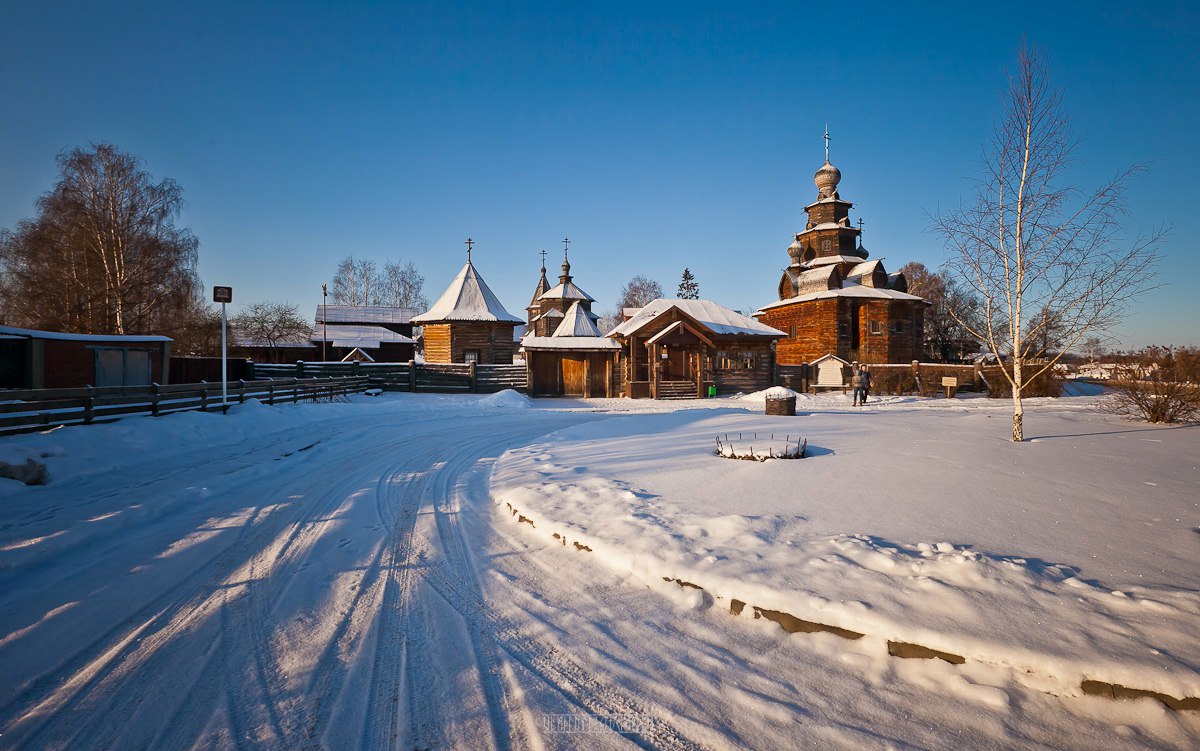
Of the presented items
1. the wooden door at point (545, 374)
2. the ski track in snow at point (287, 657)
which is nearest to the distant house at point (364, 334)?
the wooden door at point (545, 374)

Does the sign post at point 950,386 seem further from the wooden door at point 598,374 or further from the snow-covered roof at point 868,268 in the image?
the wooden door at point 598,374

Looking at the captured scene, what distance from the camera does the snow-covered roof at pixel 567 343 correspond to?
83.9 feet

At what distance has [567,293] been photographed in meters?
49.8

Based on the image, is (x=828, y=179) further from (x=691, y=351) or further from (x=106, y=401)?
(x=106, y=401)

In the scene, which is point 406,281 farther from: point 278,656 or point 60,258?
point 278,656

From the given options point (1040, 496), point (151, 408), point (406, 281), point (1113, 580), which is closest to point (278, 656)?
point (1113, 580)

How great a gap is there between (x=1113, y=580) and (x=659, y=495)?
13.0ft

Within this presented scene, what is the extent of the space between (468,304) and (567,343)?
8901 mm

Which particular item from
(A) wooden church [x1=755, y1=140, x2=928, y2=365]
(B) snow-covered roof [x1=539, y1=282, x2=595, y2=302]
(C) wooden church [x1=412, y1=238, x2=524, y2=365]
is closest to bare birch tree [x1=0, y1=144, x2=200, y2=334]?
(C) wooden church [x1=412, y1=238, x2=524, y2=365]

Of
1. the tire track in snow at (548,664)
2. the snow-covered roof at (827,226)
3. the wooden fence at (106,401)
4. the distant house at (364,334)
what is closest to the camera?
the tire track in snow at (548,664)

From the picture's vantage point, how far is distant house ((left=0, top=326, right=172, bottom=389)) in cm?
1274

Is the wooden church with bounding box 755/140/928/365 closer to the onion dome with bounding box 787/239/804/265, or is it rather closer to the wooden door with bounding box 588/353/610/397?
the onion dome with bounding box 787/239/804/265

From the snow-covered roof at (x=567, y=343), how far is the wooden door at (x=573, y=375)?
822mm

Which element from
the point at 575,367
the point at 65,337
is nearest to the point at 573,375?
the point at 575,367
